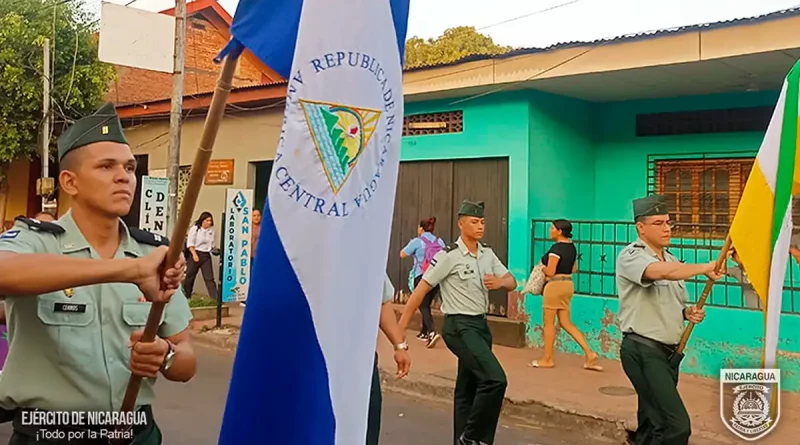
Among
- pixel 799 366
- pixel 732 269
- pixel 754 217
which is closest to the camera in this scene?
pixel 754 217

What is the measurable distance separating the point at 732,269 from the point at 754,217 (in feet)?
14.9

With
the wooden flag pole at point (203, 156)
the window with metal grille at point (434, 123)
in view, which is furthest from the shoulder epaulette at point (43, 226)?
the window with metal grille at point (434, 123)

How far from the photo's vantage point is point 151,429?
8.30 feet

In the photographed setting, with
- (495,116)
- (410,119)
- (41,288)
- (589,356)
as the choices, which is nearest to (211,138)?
(41,288)

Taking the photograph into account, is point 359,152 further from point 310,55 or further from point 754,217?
point 754,217

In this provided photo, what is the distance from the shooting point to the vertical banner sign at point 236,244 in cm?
1077

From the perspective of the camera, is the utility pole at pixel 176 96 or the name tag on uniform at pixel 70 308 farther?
the utility pole at pixel 176 96

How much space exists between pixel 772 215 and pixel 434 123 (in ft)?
24.6

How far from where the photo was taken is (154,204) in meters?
10.6

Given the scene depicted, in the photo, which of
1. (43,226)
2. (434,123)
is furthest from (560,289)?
(43,226)

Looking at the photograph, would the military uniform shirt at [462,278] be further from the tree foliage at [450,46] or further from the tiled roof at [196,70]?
the tree foliage at [450,46]

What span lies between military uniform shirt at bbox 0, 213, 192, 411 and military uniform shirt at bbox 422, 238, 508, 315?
348cm

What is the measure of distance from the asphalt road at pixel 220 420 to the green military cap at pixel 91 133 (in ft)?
12.6

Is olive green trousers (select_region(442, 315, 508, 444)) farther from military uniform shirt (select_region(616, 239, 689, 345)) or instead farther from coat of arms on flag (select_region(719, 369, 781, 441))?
coat of arms on flag (select_region(719, 369, 781, 441))
